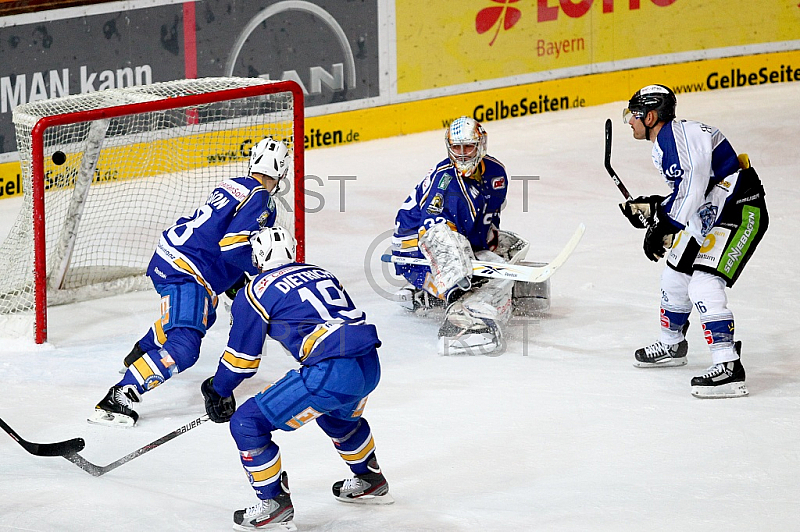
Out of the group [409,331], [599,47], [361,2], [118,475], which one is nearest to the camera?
[118,475]

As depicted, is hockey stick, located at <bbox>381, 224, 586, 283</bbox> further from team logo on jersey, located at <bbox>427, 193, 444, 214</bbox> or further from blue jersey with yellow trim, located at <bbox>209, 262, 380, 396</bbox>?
blue jersey with yellow trim, located at <bbox>209, 262, 380, 396</bbox>

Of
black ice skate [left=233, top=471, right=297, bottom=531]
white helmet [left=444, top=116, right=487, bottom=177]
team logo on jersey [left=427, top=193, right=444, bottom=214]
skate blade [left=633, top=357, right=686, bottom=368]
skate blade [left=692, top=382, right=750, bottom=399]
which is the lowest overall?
black ice skate [left=233, top=471, right=297, bottom=531]

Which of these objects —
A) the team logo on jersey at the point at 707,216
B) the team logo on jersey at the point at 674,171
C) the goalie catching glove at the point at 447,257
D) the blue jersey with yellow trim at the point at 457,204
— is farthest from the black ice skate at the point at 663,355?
the blue jersey with yellow trim at the point at 457,204

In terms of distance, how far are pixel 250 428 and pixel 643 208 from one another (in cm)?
210

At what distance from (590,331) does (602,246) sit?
1461mm

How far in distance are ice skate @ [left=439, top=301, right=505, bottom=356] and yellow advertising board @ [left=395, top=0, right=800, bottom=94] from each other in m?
4.21

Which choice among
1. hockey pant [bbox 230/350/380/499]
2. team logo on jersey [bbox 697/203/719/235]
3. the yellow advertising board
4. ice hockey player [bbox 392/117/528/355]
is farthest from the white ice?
the yellow advertising board

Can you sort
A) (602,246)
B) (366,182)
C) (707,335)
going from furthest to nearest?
(366,182)
(602,246)
(707,335)

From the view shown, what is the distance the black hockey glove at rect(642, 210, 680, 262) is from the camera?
4.84 m

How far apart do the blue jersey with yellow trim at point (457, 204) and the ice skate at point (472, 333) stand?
424 millimetres

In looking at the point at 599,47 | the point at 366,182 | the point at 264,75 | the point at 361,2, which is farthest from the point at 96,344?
the point at 599,47

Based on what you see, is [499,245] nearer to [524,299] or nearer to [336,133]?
[524,299]

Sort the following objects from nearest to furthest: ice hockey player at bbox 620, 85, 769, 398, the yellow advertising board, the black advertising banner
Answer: ice hockey player at bbox 620, 85, 769, 398, the black advertising banner, the yellow advertising board

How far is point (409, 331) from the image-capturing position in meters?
5.70
